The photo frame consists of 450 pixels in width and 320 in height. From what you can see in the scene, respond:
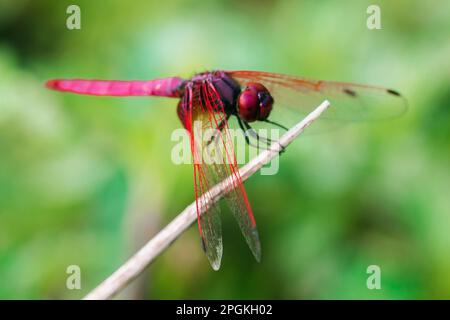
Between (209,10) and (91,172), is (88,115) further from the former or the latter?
(209,10)

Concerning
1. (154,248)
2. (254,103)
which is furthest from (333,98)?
(154,248)

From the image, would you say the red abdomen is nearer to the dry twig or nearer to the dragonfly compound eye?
the dragonfly compound eye

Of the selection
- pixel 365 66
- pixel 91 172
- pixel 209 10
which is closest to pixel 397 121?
pixel 365 66

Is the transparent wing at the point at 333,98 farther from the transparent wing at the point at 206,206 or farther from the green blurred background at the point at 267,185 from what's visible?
the transparent wing at the point at 206,206

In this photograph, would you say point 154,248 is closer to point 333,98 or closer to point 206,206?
point 206,206

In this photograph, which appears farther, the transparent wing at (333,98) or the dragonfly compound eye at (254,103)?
the transparent wing at (333,98)

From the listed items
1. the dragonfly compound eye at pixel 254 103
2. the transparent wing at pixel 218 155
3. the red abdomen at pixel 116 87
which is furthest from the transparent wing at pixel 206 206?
the red abdomen at pixel 116 87
